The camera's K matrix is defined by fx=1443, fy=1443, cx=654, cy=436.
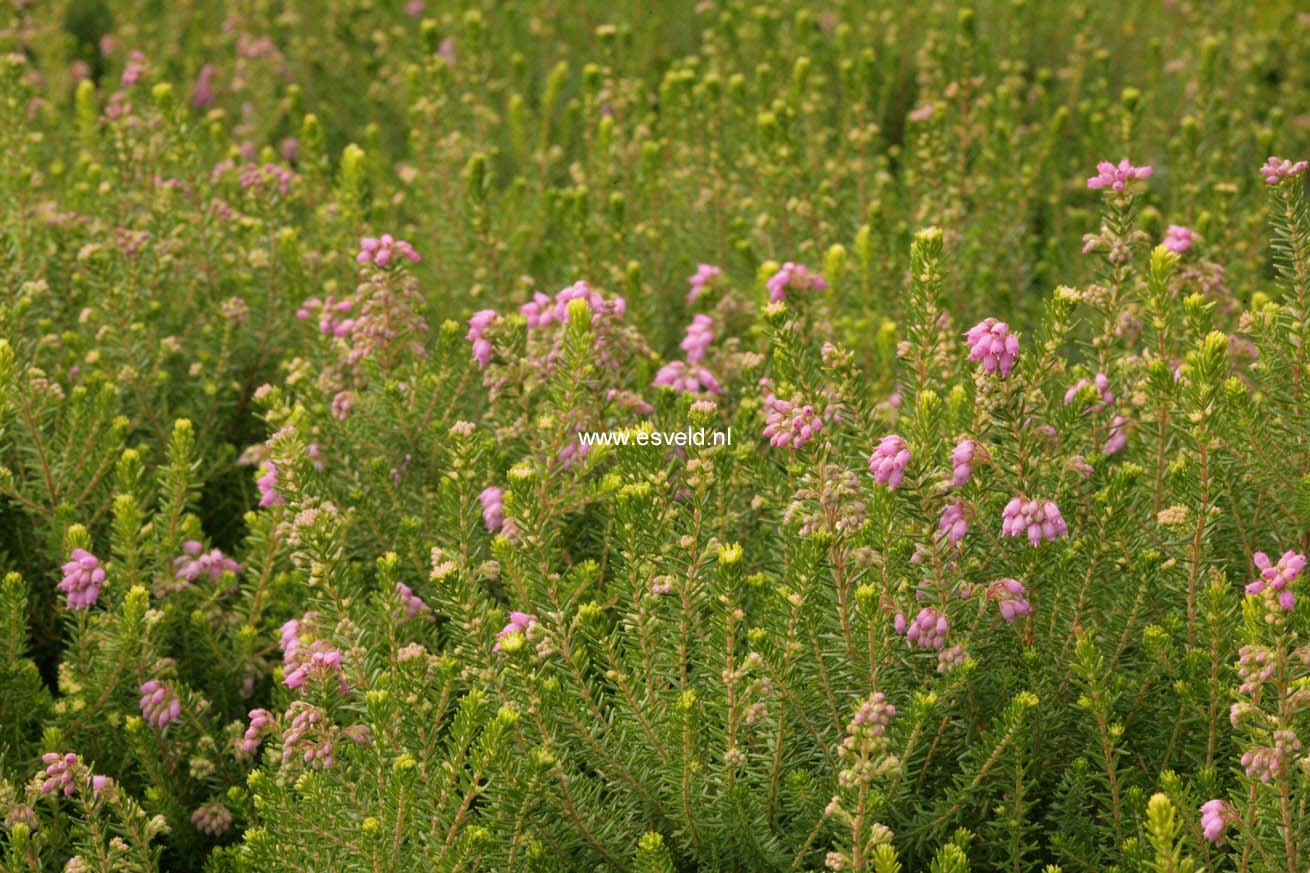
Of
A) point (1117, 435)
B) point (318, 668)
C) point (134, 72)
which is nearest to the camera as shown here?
point (318, 668)

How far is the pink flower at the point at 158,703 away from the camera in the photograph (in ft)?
12.1

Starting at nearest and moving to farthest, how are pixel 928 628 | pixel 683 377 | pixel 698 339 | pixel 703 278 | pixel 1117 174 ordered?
pixel 928 628, pixel 1117 174, pixel 683 377, pixel 698 339, pixel 703 278

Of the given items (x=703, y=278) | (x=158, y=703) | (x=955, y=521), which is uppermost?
(x=703, y=278)

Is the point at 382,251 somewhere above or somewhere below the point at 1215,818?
above

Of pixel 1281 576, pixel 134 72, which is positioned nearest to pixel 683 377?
pixel 1281 576

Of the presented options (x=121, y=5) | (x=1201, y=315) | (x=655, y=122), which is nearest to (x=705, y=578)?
(x=1201, y=315)

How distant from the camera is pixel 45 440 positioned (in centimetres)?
422

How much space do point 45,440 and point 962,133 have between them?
375 centimetres

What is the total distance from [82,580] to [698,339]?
1940mm

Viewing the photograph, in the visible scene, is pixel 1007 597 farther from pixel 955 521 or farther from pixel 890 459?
pixel 890 459

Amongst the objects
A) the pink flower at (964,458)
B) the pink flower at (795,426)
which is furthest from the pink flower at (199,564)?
the pink flower at (964,458)

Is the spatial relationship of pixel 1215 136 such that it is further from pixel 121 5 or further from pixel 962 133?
pixel 121 5

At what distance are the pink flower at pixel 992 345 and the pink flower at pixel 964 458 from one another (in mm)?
167

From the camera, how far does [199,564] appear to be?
400cm
